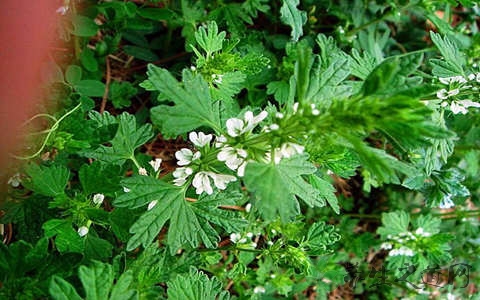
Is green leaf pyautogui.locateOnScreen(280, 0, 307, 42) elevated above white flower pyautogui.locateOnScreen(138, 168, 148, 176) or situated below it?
above

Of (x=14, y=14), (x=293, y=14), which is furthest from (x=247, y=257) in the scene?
(x=14, y=14)

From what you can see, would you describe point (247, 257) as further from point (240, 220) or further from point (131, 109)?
point (131, 109)

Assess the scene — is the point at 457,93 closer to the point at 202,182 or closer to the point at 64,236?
the point at 202,182

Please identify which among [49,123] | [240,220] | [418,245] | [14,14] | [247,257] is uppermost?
[14,14]

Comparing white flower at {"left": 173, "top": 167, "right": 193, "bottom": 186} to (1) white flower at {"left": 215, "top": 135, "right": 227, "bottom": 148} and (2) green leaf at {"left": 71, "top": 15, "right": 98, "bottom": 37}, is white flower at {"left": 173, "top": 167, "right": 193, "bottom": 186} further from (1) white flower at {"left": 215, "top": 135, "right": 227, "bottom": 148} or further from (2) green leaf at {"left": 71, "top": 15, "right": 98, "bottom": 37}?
(2) green leaf at {"left": 71, "top": 15, "right": 98, "bottom": 37}

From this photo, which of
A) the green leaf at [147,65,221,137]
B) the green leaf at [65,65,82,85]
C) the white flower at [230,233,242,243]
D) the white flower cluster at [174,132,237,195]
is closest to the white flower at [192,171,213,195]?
the white flower cluster at [174,132,237,195]

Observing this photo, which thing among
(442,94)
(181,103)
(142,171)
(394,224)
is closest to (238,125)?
(181,103)

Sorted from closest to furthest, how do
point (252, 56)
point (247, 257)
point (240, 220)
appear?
point (240, 220) < point (252, 56) < point (247, 257)
